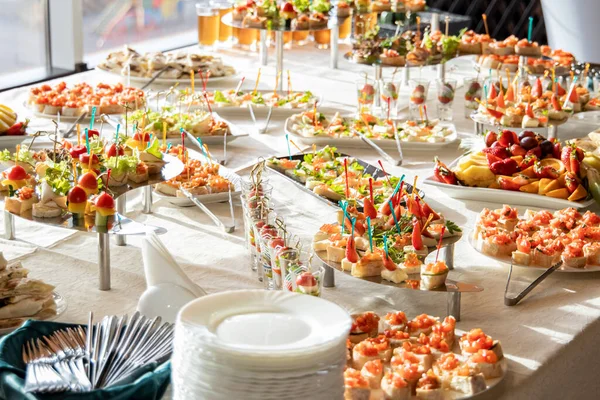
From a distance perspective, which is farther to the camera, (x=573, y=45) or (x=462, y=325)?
(x=573, y=45)

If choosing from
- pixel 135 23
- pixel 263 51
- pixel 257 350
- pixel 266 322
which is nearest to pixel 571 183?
pixel 266 322

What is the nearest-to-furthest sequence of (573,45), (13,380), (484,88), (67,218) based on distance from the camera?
(13,380) → (67,218) → (484,88) → (573,45)

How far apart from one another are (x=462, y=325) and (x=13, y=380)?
1072 mm

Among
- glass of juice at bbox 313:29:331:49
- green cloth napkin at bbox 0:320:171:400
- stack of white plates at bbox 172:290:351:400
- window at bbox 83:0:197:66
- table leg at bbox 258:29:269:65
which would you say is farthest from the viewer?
window at bbox 83:0:197:66

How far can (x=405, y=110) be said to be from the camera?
4609mm

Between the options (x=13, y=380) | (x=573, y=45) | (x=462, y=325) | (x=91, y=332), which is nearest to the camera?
(x=13, y=380)

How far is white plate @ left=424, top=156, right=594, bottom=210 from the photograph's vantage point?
10.1ft

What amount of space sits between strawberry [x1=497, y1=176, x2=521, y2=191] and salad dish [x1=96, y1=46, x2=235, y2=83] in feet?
6.44

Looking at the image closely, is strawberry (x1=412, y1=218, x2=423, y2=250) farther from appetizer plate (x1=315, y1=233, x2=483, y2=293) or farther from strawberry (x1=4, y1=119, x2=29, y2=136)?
strawberry (x1=4, y1=119, x2=29, y2=136)

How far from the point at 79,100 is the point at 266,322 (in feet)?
9.21

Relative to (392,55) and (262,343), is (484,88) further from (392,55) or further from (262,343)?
(262,343)

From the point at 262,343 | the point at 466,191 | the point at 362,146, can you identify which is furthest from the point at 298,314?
the point at 362,146

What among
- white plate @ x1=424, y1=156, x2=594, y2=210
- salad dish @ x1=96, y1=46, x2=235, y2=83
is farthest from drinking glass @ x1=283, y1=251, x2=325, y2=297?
salad dish @ x1=96, y1=46, x2=235, y2=83

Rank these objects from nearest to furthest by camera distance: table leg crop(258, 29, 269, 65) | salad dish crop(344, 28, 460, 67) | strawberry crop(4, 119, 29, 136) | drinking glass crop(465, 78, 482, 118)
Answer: strawberry crop(4, 119, 29, 136), drinking glass crop(465, 78, 482, 118), salad dish crop(344, 28, 460, 67), table leg crop(258, 29, 269, 65)
